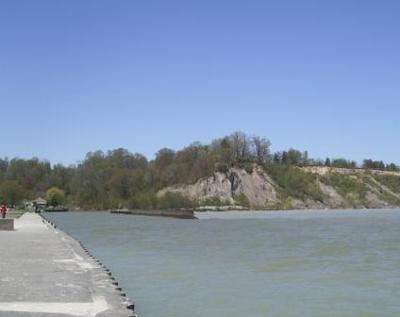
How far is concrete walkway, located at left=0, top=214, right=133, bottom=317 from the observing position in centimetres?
1432

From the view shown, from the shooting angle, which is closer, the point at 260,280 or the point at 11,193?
the point at 260,280

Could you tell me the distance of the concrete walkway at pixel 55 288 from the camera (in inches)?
564

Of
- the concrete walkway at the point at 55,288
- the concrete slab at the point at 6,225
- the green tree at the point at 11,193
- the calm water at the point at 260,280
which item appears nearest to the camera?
the concrete walkway at the point at 55,288

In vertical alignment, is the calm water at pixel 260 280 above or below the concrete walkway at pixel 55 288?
below

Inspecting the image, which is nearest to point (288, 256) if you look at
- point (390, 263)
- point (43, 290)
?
point (390, 263)

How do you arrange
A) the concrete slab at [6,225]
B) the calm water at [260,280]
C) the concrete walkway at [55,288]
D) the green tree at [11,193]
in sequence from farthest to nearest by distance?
the green tree at [11,193], the concrete slab at [6,225], the calm water at [260,280], the concrete walkway at [55,288]

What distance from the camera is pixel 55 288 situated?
17.5 m

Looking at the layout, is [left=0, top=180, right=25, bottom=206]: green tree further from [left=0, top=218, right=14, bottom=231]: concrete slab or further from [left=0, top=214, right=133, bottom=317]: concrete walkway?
[left=0, top=214, right=133, bottom=317]: concrete walkway

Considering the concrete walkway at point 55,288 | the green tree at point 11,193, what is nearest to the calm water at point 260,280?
the concrete walkway at point 55,288

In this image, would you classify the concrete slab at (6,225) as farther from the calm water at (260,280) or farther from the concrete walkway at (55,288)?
the concrete walkway at (55,288)

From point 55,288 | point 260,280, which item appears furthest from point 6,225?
point 55,288

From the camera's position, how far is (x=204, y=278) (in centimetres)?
2648

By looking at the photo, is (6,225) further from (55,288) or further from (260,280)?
(55,288)

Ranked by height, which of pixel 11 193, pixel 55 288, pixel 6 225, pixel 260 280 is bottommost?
pixel 260 280
